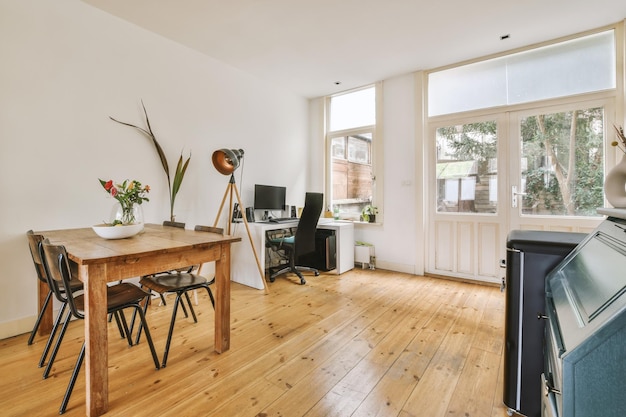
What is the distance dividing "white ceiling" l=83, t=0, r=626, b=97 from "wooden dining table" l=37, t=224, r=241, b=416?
212 cm

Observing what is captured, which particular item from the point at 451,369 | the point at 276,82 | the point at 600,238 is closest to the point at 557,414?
the point at 600,238

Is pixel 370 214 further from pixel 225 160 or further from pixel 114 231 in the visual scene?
pixel 114 231

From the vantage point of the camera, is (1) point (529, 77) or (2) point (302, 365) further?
(1) point (529, 77)

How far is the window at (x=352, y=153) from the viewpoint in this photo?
15.0 feet

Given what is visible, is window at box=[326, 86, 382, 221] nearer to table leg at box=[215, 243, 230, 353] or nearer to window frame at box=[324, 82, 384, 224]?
window frame at box=[324, 82, 384, 224]

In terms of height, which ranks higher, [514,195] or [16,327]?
Result: [514,195]

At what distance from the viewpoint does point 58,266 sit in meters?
1.47

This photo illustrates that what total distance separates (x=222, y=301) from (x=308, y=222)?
1795 millimetres

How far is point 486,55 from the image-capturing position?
3.57 m

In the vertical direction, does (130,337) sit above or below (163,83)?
below

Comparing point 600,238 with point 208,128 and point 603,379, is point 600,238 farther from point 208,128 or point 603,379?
point 208,128

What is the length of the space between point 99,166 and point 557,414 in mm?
3439

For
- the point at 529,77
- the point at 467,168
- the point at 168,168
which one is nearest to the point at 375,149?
the point at 467,168

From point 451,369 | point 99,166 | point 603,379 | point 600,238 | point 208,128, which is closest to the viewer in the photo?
point 603,379
